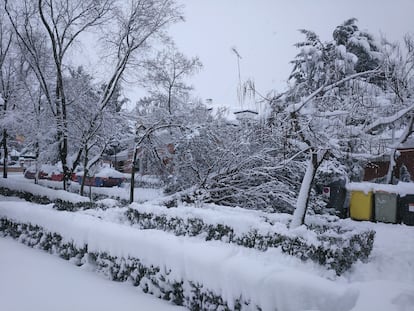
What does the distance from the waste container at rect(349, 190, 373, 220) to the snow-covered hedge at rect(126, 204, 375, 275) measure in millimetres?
2801

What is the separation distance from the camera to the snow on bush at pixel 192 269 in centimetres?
332

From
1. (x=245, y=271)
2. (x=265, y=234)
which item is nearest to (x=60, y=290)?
(x=245, y=271)

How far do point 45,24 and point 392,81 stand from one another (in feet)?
47.8

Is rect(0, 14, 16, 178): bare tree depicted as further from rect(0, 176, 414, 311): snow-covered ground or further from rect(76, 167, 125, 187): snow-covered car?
rect(0, 176, 414, 311): snow-covered ground

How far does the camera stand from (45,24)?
1544 centimetres

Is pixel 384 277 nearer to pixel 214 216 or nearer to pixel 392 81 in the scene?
pixel 214 216

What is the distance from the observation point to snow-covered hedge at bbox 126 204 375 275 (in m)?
5.11

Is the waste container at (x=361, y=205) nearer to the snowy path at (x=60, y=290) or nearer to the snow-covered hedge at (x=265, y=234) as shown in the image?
the snow-covered hedge at (x=265, y=234)

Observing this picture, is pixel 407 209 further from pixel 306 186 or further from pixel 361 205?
pixel 306 186

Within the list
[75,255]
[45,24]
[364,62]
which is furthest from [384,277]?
[364,62]

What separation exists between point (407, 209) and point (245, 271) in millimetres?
7840

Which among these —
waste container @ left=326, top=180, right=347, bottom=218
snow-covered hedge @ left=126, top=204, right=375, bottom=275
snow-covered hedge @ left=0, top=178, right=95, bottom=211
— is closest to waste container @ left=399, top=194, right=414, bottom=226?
waste container @ left=326, top=180, right=347, bottom=218

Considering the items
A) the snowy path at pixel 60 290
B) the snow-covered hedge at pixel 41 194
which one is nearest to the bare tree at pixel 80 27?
the snow-covered hedge at pixel 41 194

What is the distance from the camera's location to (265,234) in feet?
19.9
